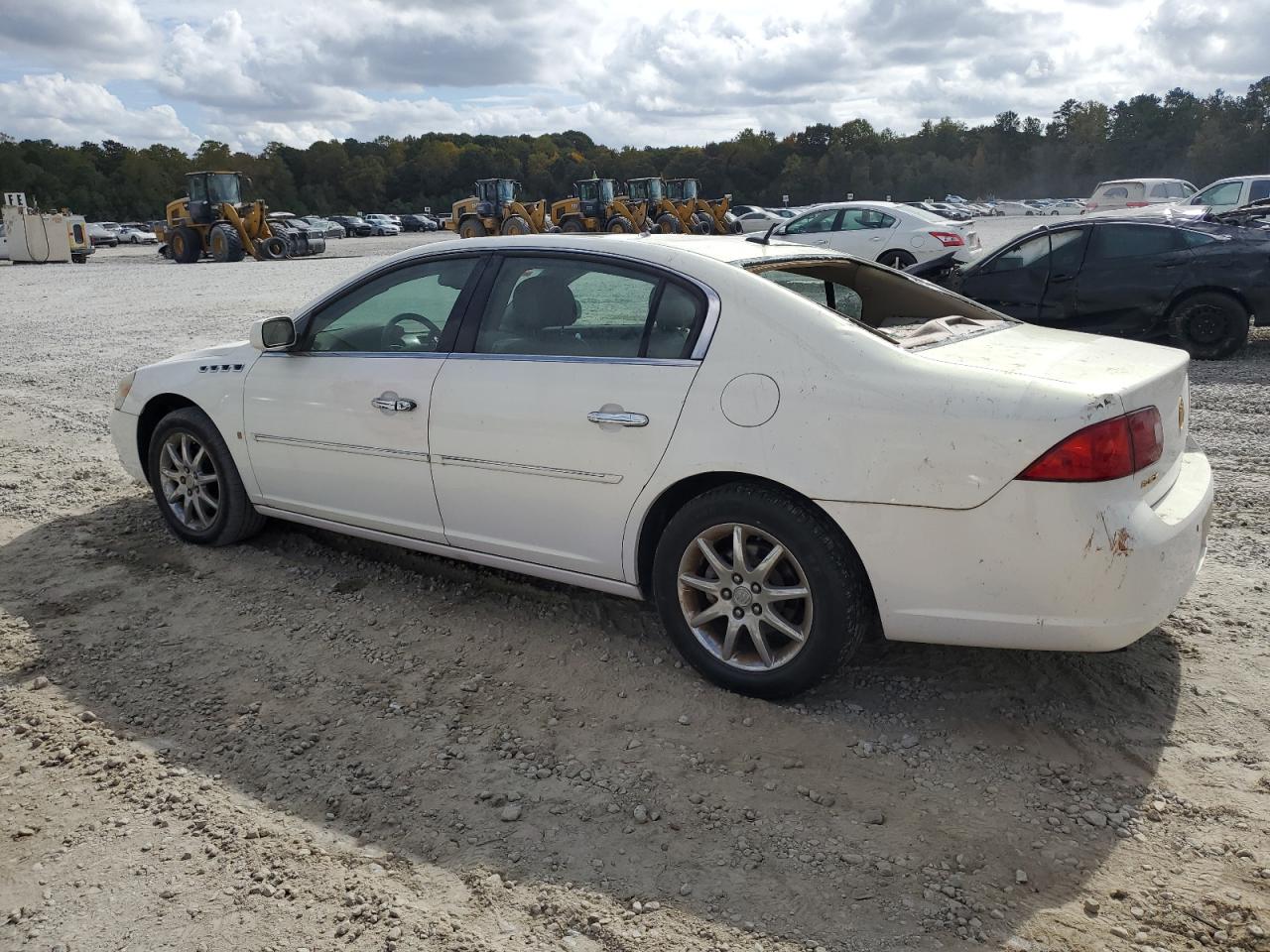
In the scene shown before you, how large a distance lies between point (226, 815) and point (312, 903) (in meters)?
0.53

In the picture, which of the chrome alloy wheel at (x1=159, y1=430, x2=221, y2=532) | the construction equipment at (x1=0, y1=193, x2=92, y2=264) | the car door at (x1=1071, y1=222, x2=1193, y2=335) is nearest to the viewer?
the chrome alloy wheel at (x1=159, y1=430, x2=221, y2=532)

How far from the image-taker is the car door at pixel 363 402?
4.23 metres

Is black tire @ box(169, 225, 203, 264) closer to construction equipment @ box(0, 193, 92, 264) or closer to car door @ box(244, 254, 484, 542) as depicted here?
construction equipment @ box(0, 193, 92, 264)

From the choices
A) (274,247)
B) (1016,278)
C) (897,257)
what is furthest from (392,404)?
(274,247)

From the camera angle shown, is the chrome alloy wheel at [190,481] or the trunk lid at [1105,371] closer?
the trunk lid at [1105,371]

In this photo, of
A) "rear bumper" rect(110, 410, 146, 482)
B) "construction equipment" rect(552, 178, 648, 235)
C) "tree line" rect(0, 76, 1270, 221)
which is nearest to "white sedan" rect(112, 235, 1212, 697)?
"rear bumper" rect(110, 410, 146, 482)

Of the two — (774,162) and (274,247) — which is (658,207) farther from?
(774,162)

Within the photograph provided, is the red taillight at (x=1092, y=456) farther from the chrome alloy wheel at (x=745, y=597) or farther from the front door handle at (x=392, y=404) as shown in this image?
the front door handle at (x=392, y=404)

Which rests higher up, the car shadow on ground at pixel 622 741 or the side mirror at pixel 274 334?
the side mirror at pixel 274 334

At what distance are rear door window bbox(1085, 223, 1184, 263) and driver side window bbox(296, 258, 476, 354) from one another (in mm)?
7800

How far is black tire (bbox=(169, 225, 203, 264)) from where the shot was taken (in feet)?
111

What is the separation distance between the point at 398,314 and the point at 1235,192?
20.5 metres

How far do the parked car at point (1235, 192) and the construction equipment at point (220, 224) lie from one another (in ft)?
87.2

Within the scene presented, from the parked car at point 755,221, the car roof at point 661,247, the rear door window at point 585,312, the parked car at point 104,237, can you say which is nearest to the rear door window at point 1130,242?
the car roof at point 661,247
